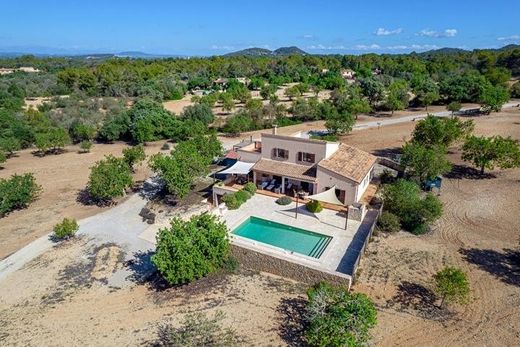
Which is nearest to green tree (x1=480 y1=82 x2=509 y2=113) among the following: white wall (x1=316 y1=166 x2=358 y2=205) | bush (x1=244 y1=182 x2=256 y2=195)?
white wall (x1=316 y1=166 x2=358 y2=205)

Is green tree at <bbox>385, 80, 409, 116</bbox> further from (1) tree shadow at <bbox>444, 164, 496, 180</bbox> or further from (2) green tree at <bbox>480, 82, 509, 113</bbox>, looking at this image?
(1) tree shadow at <bbox>444, 164, 496, 180</bbox>

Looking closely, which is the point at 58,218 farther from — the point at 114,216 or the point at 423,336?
the point at 423,336

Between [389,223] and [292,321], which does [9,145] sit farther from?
[389,223]

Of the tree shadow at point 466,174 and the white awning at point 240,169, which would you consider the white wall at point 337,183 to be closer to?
the white awning at point 240,169

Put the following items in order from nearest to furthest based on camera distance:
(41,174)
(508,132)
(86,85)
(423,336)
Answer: (423,336) → (41,174) → (508,132) → (86,85)

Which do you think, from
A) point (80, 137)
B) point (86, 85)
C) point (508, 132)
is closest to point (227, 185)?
point (80, 137)

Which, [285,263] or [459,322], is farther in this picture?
[285,263]
